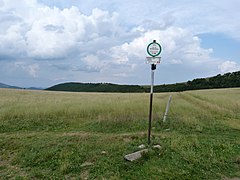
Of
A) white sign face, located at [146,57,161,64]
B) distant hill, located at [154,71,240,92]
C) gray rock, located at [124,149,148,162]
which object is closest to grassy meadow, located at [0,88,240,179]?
gray rock, located at [124,149,148,162]

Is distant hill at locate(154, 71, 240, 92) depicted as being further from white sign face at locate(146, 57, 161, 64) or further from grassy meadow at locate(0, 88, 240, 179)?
white sign face at locate(146, 57, 161, 64)

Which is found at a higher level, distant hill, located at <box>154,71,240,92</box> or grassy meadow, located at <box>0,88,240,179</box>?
distant hill, located at <box>154,71,240,92</box>

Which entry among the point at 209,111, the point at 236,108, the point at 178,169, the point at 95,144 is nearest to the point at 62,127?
the point at 95,144

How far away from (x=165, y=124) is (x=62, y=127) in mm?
5432

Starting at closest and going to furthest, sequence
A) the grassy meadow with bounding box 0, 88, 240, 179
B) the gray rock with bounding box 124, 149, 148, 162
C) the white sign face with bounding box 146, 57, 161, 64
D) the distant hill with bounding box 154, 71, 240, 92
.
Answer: the grassy meadow with bounding box 0, 88, 240, 179, the gray rock with bounding box 124, 149, 148, 162, the white sign face with bounding box 146, 57, 161, 64, the distant hill with bounding box 154, 71, 240, 92

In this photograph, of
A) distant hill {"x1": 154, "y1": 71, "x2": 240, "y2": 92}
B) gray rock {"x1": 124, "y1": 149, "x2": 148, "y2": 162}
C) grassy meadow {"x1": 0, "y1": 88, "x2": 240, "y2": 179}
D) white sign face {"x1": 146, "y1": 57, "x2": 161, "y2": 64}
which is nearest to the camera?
grassy meadow {"x1": 0, "y1": 88, "x2": 240, "y2": 179}

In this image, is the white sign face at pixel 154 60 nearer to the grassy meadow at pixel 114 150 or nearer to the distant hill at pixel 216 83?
the grassy meadow at pixel 114 150

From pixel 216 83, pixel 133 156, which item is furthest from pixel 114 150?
pixel 216 83

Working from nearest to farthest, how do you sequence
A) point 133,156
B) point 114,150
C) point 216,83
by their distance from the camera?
point 133,156 → point 114,150 → point 216,83

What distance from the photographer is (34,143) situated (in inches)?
326

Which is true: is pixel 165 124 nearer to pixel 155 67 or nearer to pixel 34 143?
pixel 155 67

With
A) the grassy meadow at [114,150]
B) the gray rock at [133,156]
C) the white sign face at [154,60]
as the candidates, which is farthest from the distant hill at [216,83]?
the gray rock at [133,156]

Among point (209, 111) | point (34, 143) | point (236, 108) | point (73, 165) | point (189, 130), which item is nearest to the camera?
point (73, 165)

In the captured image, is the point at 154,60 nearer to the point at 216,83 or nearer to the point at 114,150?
the point at 114,150
